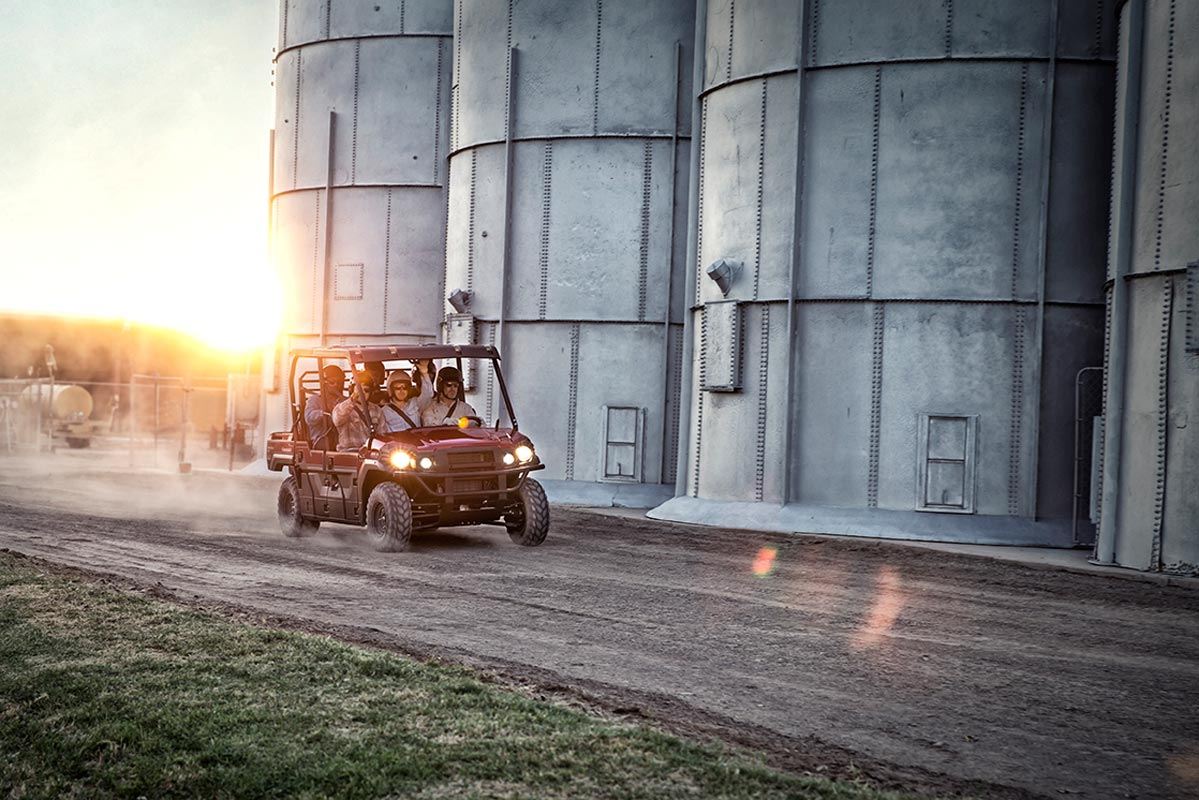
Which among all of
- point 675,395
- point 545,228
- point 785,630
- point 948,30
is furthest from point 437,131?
point 785,630

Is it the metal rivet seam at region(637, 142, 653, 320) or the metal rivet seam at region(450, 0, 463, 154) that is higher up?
the metal rivet seam at region(450, 0, 463, 154)

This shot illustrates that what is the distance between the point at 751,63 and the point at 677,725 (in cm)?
1432

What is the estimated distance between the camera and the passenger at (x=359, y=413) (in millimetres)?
14812

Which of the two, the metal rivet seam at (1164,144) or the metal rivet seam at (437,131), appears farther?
the metal rivet seam at (437,131)

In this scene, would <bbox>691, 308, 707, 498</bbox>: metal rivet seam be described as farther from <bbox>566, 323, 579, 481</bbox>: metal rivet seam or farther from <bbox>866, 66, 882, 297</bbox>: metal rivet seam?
<bbox>566, 323, 579, 481</bbox>: metal rivet seam

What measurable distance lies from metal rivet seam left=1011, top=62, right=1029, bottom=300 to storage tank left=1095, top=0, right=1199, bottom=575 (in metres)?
1.92

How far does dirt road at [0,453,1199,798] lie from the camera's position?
6.56 m

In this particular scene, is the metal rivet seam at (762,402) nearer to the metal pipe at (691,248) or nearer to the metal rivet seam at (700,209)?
the metal rivet seam at (700,209)

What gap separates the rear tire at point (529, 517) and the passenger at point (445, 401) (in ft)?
3.80

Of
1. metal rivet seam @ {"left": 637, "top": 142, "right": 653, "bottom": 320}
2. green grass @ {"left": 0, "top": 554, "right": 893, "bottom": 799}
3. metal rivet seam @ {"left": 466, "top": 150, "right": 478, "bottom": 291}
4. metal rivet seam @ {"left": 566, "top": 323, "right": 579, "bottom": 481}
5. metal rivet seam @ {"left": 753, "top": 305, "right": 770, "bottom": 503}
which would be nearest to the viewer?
green grass @ {"left": 0, "top": 554, "right": 893, "bottom": 799}

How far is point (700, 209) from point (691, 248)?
0.73 m

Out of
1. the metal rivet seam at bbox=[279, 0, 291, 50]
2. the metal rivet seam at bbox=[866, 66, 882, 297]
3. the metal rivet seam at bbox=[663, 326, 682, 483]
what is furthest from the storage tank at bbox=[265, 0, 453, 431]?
the metal rivet seam at bbox=[866, 66, 882, 297]

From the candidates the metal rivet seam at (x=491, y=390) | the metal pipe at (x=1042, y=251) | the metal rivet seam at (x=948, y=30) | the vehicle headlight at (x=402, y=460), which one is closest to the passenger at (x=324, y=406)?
the vehicle headlight at (x=402, y=460)

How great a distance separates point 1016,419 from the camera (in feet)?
57.3
